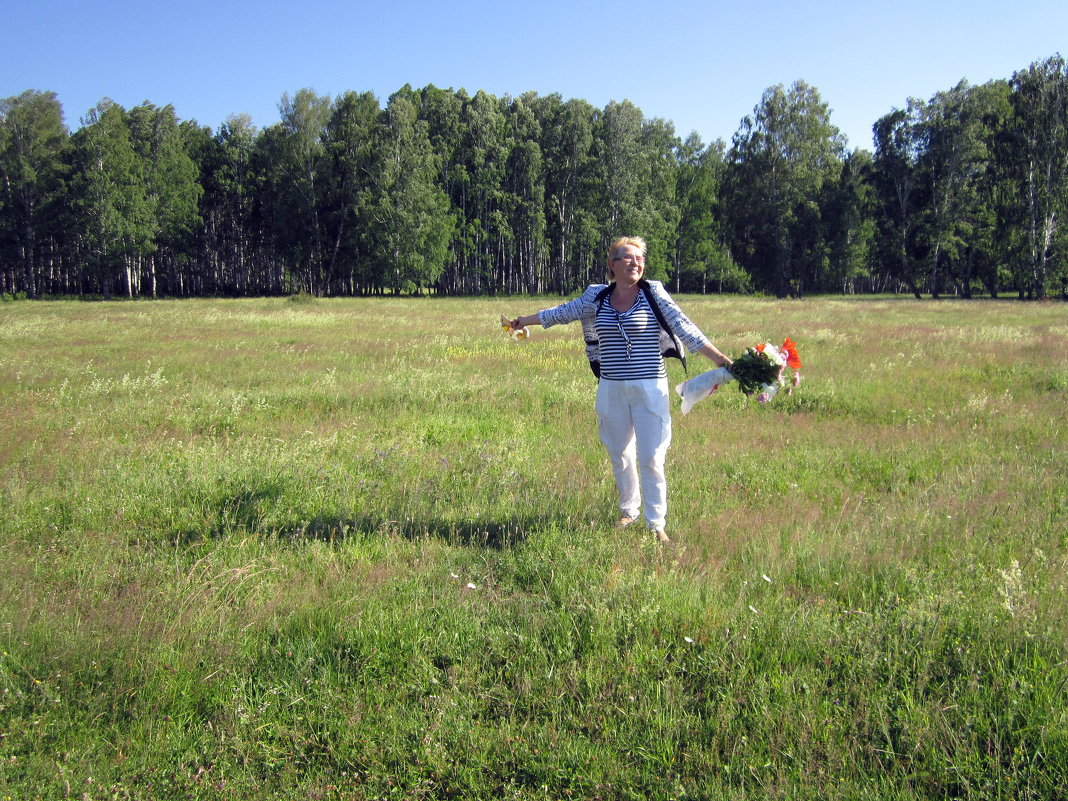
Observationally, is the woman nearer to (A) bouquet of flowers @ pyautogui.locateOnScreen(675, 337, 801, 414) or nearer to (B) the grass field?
(A) bouquet of flowers @ pyautogui.locateOnScreen(675, 337, 801, 414)

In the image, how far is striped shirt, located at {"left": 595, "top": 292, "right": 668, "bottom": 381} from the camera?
4.81 m

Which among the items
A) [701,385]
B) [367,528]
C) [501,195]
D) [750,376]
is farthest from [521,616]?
[501,195]

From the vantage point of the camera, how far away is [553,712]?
303cm

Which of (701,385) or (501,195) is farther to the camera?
(501,195)

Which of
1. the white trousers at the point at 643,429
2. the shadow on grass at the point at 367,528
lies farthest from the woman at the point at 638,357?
the shadow on grass at the point at 367,528

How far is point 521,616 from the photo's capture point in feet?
12.2

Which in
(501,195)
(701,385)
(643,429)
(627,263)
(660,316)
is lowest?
(643,429)

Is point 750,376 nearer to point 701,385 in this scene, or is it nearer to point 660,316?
point 701,385

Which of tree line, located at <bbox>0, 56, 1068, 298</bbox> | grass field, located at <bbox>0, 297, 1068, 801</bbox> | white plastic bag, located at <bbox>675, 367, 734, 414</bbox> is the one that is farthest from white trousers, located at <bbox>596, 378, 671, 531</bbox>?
tree line, located at <bbox>0, 56, 1068, 298</bbox>

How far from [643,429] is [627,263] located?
1.19 m

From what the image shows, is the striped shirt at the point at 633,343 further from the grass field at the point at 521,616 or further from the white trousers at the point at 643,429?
the grass field at the point at 521,616

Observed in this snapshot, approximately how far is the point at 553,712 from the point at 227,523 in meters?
3.11

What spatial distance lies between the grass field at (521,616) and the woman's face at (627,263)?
1.82m

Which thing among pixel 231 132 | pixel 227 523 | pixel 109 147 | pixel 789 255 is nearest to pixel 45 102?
pixel 109 147
